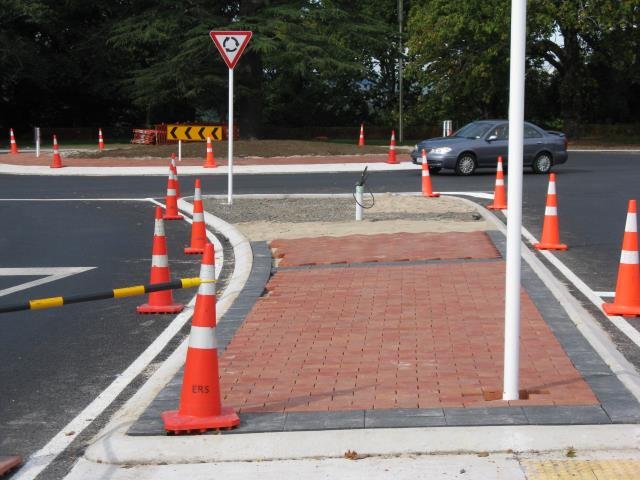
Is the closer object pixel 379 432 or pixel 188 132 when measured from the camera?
pixel 379 432

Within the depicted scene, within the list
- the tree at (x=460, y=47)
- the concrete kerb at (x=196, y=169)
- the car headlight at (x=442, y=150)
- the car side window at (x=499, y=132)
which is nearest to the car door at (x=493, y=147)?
the car side window at (x=499, y=132)

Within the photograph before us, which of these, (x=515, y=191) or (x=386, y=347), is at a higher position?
(x=515, y=191)

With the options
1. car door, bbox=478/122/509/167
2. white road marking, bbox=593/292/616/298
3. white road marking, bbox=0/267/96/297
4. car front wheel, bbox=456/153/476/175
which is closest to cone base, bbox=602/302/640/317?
white road marking, bbox=593/292/616/298

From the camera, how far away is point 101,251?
14.5 m

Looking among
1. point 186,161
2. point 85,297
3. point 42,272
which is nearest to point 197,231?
point 42,272

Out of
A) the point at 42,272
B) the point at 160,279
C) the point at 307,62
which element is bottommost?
the point at 42,272

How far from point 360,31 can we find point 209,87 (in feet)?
21.6

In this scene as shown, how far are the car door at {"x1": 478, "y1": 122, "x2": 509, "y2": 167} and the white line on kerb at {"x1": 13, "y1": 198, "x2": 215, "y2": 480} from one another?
19.0 m

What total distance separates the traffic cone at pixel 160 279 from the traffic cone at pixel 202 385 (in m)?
3.68

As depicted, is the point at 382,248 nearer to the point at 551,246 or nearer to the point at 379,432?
the point at 551,246

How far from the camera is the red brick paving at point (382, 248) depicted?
12828mm

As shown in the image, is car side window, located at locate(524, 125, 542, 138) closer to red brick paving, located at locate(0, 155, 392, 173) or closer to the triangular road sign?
red brick paving, located at locate(0, 155, 392, 173)

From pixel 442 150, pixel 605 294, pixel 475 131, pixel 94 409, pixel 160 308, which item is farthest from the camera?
pixel 475 131

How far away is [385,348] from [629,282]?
106 inches
